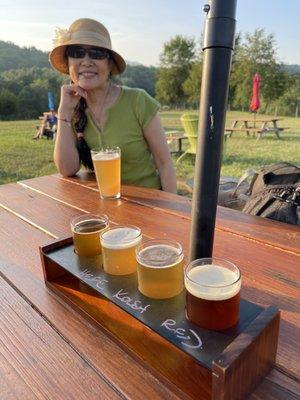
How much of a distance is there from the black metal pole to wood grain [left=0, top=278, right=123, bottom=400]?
0.33m

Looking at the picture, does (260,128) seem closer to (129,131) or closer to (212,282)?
(129,131)

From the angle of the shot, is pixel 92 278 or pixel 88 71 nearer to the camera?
pixel 92 278

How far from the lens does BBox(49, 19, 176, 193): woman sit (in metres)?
1.87

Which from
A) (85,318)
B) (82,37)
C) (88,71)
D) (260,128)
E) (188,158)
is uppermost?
(82,37)

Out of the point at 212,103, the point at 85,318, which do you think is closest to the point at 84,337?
the point at 85,318

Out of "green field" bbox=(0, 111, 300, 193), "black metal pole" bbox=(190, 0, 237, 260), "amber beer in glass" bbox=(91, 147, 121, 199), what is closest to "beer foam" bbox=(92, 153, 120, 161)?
"amber beer in glass" bbox=(91, 147, 121, 199)

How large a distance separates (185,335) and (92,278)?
0.89 ft

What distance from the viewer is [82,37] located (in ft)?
5.83

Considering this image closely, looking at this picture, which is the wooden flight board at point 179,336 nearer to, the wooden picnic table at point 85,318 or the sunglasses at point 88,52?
the wooden picnic table at point 85,318

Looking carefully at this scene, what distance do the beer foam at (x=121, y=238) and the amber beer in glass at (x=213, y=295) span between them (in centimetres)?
19

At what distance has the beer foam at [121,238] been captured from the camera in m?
0.77

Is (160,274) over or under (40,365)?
over

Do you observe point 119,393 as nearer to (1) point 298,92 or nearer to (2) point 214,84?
(2) point 214,84

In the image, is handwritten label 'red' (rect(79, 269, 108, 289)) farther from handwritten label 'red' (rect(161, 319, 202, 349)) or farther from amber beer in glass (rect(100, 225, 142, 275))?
handwritten label 'red' (rect(161, 319, 202, 349))
